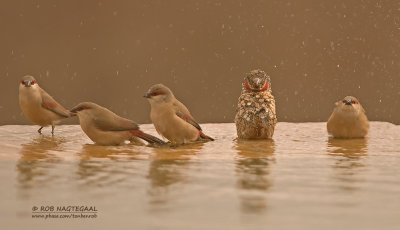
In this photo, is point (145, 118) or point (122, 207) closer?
point (122, 207)

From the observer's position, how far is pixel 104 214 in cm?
138

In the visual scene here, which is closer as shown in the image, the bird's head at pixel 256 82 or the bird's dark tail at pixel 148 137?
the bird's dark tail at pixel 148 137

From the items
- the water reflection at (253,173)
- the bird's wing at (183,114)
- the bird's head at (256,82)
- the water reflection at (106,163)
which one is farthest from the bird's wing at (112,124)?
the bird's head at (256,82)

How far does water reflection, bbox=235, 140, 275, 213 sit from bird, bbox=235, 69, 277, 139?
37 centimetres

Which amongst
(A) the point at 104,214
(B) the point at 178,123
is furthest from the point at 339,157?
(A) the point at 104,214

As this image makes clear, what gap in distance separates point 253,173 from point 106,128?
1.31m

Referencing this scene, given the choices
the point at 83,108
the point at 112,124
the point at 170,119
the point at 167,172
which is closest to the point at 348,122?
the point at 170,119

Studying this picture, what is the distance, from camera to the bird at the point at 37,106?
12.1 feet

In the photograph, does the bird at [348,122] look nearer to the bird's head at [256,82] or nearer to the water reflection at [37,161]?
the bird's head at [256,82]

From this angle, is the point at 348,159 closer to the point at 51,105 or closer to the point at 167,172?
the point at 167,172

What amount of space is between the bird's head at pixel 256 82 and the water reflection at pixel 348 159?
566 mm

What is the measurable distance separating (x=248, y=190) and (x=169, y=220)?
435mm

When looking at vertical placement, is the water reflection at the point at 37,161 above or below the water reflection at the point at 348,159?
above

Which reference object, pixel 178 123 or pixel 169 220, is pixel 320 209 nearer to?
pixel 169 220
